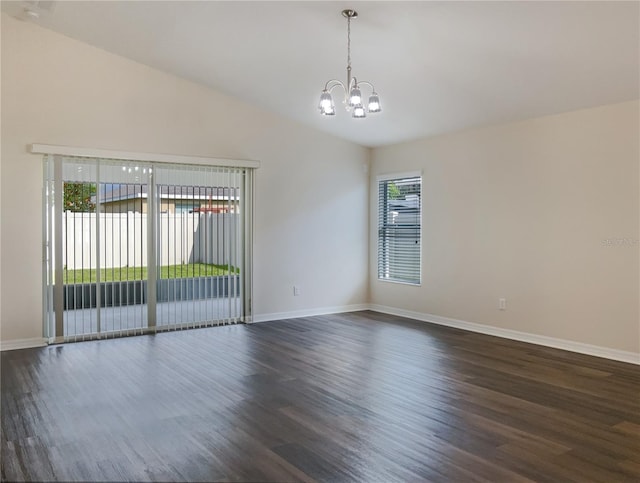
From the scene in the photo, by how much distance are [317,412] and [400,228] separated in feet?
13.7

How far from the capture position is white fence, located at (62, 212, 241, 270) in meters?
5.52

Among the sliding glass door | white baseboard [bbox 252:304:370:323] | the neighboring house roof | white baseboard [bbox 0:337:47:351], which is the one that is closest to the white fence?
the sliding glass door

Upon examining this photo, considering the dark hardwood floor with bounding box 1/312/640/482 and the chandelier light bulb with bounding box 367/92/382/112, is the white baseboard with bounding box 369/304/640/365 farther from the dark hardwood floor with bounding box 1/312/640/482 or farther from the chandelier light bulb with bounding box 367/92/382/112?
the chandelier light bulb with bounding box 367/92/382/112

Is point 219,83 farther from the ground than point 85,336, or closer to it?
farther from the ground

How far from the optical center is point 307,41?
15.1 feet

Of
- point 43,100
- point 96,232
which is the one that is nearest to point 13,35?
point 43,100

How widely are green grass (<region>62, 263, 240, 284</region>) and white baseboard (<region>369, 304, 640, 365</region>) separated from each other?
2.50 metres

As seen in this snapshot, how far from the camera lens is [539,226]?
5.44 metres

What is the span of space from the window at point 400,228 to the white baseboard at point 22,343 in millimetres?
4440

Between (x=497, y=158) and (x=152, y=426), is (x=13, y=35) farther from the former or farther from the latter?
(x=497, y=158)

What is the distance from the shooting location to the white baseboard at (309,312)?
6.75 metres

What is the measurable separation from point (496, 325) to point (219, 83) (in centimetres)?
431

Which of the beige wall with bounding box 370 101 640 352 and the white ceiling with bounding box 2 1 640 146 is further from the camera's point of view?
the beige wall with bounding box 370 101 640 352

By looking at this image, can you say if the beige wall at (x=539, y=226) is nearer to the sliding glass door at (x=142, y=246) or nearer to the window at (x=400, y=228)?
the window at (x=400, y=228)
